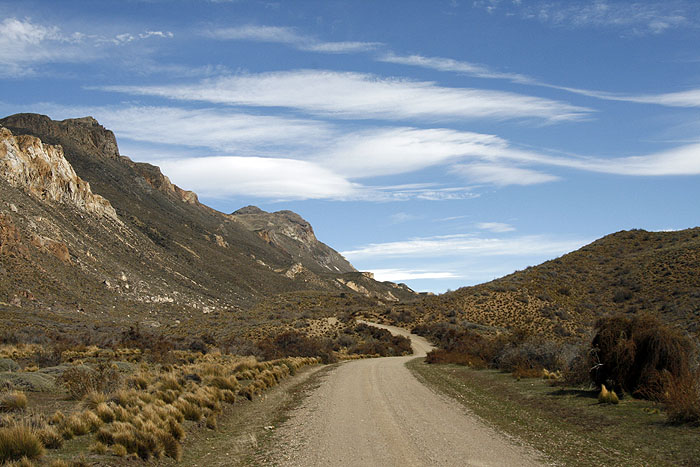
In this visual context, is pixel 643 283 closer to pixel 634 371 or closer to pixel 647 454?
pixel 634 371

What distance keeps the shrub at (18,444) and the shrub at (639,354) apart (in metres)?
12.6

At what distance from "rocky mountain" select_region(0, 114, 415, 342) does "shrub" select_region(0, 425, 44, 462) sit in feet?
139

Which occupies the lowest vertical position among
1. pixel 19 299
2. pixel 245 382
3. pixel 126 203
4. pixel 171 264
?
pixel 245 382

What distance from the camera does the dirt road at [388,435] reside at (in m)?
8.43

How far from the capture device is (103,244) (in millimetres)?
76625

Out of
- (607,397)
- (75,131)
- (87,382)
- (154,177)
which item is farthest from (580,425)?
(154,177)

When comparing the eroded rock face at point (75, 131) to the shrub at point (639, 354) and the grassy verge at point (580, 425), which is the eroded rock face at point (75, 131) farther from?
the shrub at point (639, 354)

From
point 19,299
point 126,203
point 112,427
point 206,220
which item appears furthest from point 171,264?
point 112,427

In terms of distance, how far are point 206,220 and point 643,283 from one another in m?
106

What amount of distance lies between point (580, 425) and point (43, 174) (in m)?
84.1

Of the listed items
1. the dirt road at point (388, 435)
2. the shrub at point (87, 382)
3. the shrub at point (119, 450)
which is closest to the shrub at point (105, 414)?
the shrub at point (119, 450)

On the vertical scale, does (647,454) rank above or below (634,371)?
below

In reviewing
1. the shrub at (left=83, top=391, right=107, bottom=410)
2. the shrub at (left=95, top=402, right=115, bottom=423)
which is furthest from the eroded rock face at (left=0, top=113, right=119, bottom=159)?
the shrub at (left=95, top=402, right=115, bottom=423)

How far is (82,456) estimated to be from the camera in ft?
25.5
